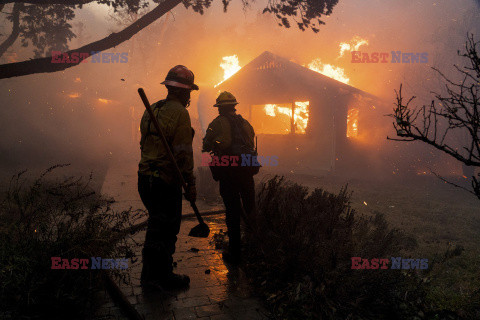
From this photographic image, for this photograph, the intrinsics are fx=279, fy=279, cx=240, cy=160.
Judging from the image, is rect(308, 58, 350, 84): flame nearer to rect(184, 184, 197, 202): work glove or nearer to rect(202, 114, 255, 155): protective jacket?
rect(202, 114, 255, 155): protective jacket

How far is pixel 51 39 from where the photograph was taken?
1259 cm

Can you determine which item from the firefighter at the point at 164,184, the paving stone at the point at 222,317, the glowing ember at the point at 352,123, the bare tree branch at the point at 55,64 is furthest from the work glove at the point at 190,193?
the glowing ember at the point at 352,123

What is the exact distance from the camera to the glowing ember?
17328 millimetres

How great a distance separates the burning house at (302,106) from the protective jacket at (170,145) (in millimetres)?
11596

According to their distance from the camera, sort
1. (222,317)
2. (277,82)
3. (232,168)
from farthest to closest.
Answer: (277,82)
(232,168)
(222,317)

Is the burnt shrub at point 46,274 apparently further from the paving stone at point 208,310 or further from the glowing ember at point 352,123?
the glowing ember at point 352,123

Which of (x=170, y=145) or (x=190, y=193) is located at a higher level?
(x=170, y=145)

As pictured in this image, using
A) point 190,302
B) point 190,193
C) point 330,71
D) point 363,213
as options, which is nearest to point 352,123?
point 363,213

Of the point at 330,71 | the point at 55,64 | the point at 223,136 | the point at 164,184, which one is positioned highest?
the point at 330,71

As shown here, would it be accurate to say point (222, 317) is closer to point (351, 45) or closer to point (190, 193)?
point (190, 193)

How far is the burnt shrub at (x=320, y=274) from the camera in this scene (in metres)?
2.62

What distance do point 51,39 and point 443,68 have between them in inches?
891

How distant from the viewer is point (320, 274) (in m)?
2.77

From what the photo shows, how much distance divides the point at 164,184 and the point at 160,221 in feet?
1.29
